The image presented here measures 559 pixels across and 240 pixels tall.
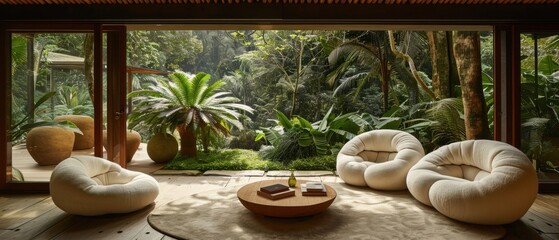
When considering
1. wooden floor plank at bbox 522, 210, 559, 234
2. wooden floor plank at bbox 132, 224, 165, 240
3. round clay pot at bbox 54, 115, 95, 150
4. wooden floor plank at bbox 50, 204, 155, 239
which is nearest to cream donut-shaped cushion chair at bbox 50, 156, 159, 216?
wooden floor plank at bbox 50, 204, 155, 239

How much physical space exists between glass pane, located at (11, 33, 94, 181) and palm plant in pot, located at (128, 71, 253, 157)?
193 cm

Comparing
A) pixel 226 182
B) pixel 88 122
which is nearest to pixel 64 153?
pixel 88 122

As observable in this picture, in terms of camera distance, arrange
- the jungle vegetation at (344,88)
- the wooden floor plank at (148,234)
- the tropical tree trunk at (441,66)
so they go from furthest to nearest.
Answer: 1. the tropical tree trunk at (441,66)
2. the jungle vegetation at (344,88)
3. the wooden floor plank at (148,234)

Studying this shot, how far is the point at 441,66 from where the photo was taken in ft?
24.0

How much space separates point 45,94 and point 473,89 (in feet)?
19.0

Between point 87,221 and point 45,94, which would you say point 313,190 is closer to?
point 87,221

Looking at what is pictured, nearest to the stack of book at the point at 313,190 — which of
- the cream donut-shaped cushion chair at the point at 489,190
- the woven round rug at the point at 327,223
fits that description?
the woven round rug at the point at 327,223

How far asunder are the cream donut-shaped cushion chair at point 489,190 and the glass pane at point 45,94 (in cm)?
402

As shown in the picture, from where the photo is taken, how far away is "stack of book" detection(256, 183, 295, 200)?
3411mm

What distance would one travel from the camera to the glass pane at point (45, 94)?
4.62 meters

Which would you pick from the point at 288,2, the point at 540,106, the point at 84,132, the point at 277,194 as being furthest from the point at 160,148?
the point at 540,106

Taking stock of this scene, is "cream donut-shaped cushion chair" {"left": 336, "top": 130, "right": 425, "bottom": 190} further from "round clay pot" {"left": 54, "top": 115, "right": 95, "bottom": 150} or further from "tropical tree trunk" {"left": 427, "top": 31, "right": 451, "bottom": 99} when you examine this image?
"round clay pot" {"left": 54, "top": 115, "right": 95, "bottom": 150}

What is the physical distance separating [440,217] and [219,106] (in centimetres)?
460

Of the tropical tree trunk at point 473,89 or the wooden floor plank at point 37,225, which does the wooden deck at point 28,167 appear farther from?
the tropical tree trunk at point 473,89
